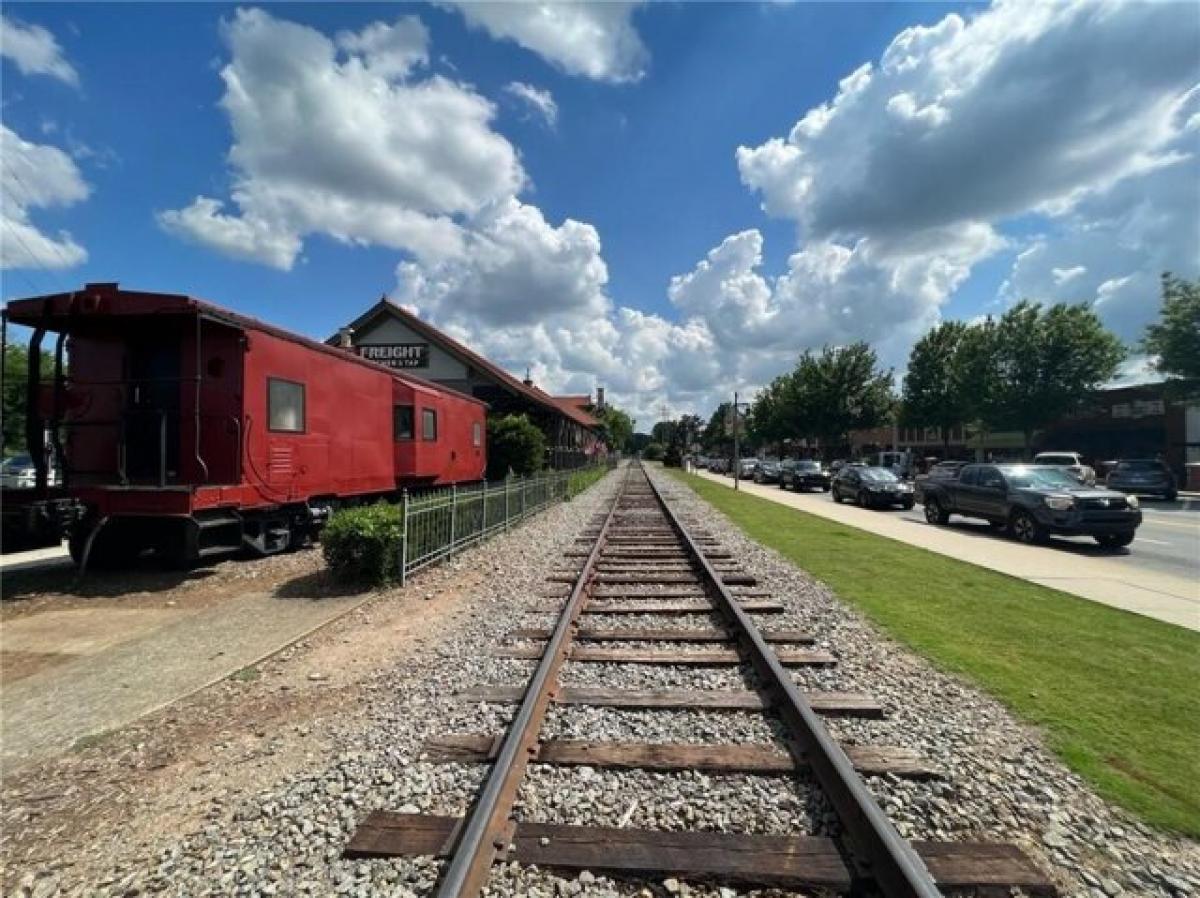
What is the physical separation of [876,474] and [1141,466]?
12897 millimetres

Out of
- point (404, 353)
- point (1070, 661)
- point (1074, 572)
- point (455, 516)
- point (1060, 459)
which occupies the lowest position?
point (1074, 572)

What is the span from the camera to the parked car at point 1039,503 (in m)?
12.4

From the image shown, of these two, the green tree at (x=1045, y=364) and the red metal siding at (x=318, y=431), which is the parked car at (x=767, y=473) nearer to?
the green tree at (x=1045, y=364)

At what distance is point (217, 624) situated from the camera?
21.8 ft

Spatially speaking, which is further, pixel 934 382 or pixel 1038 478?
pixel 934 382

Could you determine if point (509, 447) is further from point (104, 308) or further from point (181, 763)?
point (181, 763)

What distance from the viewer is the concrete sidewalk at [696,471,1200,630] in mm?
7781

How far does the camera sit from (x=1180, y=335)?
2595 cm

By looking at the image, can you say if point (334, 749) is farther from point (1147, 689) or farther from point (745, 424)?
point (745, 424)

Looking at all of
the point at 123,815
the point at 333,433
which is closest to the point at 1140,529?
the point at 333,433

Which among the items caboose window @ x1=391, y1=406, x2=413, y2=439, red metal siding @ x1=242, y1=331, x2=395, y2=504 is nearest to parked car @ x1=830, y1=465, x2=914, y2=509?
caboose window @ x1=391, y1=406, x2=413, y2=439

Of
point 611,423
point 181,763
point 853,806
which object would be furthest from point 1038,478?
point 611,423

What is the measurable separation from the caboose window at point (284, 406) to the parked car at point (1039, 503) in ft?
50.0

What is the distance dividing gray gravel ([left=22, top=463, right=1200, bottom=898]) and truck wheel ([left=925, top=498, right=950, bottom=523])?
1434cm
